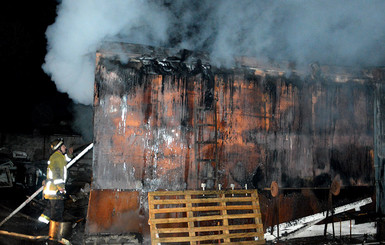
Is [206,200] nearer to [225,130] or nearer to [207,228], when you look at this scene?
[207,228]

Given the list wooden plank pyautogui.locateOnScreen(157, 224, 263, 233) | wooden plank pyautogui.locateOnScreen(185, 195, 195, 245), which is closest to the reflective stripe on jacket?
wooden plank pyautogui.locateOnScreen(157, 224, 263, 233)

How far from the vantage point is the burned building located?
509cm

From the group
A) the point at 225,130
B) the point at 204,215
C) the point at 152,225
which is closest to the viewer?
the point at 152,225

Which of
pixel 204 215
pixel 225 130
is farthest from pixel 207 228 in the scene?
pixel 225 130

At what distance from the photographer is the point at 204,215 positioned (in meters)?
5.45

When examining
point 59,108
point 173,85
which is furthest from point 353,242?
point 59,108

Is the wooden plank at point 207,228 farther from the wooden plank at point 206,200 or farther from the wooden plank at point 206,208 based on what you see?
the wooden plank at point 206,200

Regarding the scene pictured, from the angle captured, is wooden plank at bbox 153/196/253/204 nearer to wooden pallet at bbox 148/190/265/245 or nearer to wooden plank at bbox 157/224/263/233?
wooden pallet at bbox 148/190/265/245

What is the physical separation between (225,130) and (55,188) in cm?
419

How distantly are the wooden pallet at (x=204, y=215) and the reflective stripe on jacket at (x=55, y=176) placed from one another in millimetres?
2432

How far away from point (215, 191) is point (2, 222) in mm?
5204

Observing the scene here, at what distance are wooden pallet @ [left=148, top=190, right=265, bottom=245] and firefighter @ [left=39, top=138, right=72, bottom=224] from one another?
238 cm

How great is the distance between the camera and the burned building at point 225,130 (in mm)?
5090

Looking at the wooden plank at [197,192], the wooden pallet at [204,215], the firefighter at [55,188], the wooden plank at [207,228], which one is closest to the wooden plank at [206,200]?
the wooden pallet at [204,215]
